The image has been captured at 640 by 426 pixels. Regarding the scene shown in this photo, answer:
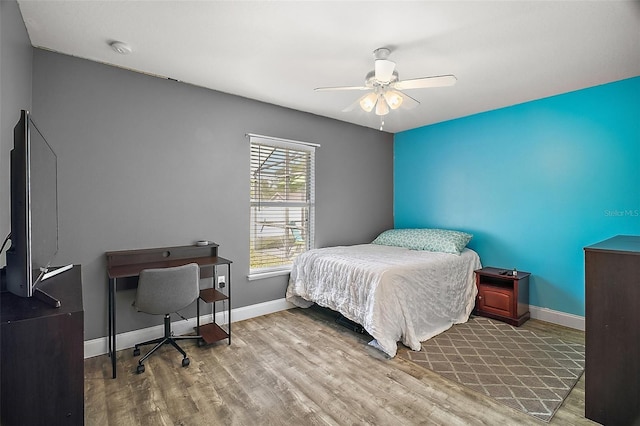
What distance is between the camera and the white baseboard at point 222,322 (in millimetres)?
2662

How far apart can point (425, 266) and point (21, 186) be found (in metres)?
2.97

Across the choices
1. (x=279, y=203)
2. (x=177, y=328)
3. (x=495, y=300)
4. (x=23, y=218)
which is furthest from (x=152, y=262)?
(x=495, y=300)

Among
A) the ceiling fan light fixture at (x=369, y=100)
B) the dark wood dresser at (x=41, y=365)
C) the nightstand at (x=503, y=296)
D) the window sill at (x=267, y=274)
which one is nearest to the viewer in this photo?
the dark wood dresser at (x=41, y=365)

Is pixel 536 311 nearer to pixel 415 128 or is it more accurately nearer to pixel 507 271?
pixel 507 271

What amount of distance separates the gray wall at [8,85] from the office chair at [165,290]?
0.88 m

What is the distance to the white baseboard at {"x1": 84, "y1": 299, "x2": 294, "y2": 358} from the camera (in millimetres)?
2646

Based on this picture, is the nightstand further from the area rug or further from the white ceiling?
the white ceiling

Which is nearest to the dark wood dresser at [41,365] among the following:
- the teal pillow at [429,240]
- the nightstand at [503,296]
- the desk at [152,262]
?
the desk at [152,262]

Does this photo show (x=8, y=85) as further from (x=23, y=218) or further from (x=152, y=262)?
(x=152, y=262)

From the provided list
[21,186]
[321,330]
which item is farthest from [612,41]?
[21,186]

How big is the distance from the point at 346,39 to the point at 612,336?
2520 mm

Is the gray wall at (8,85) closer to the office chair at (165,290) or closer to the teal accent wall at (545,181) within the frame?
the office chair at (165,290)

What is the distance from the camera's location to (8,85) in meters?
1.69

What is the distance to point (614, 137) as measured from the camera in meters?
3.02
